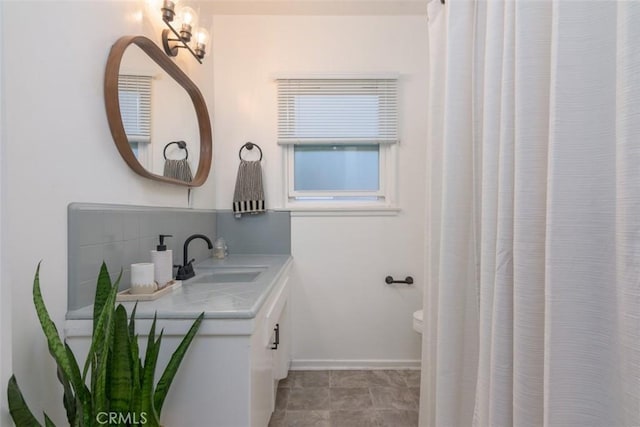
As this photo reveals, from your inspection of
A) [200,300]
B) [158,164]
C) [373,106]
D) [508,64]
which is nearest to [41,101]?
[158,164]

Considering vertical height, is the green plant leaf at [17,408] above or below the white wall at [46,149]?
below

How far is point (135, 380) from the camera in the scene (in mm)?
746

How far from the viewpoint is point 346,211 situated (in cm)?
215

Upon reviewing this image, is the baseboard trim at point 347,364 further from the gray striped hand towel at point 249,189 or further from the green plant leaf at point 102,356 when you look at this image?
the green plant leaf at point 102,356

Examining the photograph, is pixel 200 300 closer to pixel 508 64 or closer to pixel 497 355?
pixel 497 355

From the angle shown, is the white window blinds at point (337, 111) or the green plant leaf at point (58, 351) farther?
the white window blinds at point (337, 111)

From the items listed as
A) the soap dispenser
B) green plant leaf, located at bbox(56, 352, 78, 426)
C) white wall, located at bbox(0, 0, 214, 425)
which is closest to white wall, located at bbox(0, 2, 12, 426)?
white wall, located at bbox(0, 0, 214, 425)

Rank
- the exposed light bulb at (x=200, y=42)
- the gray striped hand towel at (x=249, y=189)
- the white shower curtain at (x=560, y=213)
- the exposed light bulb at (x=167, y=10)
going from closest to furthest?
1. the white shower curtain at (x=560, y=213)
2. the exposed light bulb at (x=167, y=10)
3. the exposed light bulb at (x=200, y=42)
4. the gray striped hand towel at (x=249, y=189)

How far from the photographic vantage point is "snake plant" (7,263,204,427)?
667 millimetres

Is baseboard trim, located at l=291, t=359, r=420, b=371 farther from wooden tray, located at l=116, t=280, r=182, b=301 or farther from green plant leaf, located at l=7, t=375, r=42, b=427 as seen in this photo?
green plant leaf, located at l=7, t=375, r=42, b=427

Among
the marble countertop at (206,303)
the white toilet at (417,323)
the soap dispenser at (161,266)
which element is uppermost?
the soap dispenser at (161,266)

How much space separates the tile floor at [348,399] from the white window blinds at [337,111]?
1686 mm

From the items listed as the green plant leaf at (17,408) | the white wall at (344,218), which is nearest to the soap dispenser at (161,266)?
the green plant leaf at (17,408)

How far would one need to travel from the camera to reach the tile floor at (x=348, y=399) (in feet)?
5.22
